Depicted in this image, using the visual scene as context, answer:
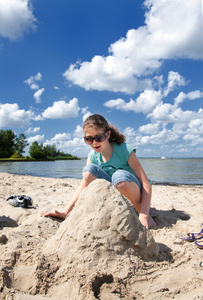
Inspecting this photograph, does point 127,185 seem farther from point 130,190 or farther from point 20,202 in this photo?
point 20,202

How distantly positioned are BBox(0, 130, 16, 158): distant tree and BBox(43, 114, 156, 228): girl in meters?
52.8

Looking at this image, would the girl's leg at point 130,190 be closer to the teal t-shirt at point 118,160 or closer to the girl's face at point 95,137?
the teal t-shirt at point 118,160

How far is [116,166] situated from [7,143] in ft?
182

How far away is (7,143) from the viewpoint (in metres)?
53.4

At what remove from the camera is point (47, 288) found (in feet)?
5.23

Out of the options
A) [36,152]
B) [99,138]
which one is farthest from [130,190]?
[36,152]

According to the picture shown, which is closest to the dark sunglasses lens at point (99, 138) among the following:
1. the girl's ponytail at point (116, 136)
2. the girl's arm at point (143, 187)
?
the girl's ponytail at point (116, 136)

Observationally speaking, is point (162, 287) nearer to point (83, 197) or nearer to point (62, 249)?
point (62, 249)

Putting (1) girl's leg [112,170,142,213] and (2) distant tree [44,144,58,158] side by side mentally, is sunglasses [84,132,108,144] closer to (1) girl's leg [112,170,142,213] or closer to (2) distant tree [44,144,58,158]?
(1) girl's leg [112,170,142,213]

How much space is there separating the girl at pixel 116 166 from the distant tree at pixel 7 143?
52769 mm

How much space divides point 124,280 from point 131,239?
1.04 ft

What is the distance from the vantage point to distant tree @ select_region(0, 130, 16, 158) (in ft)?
169

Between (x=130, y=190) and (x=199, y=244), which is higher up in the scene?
(x=130, y=190)

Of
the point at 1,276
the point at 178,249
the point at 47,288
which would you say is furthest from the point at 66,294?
the point at 178,249
